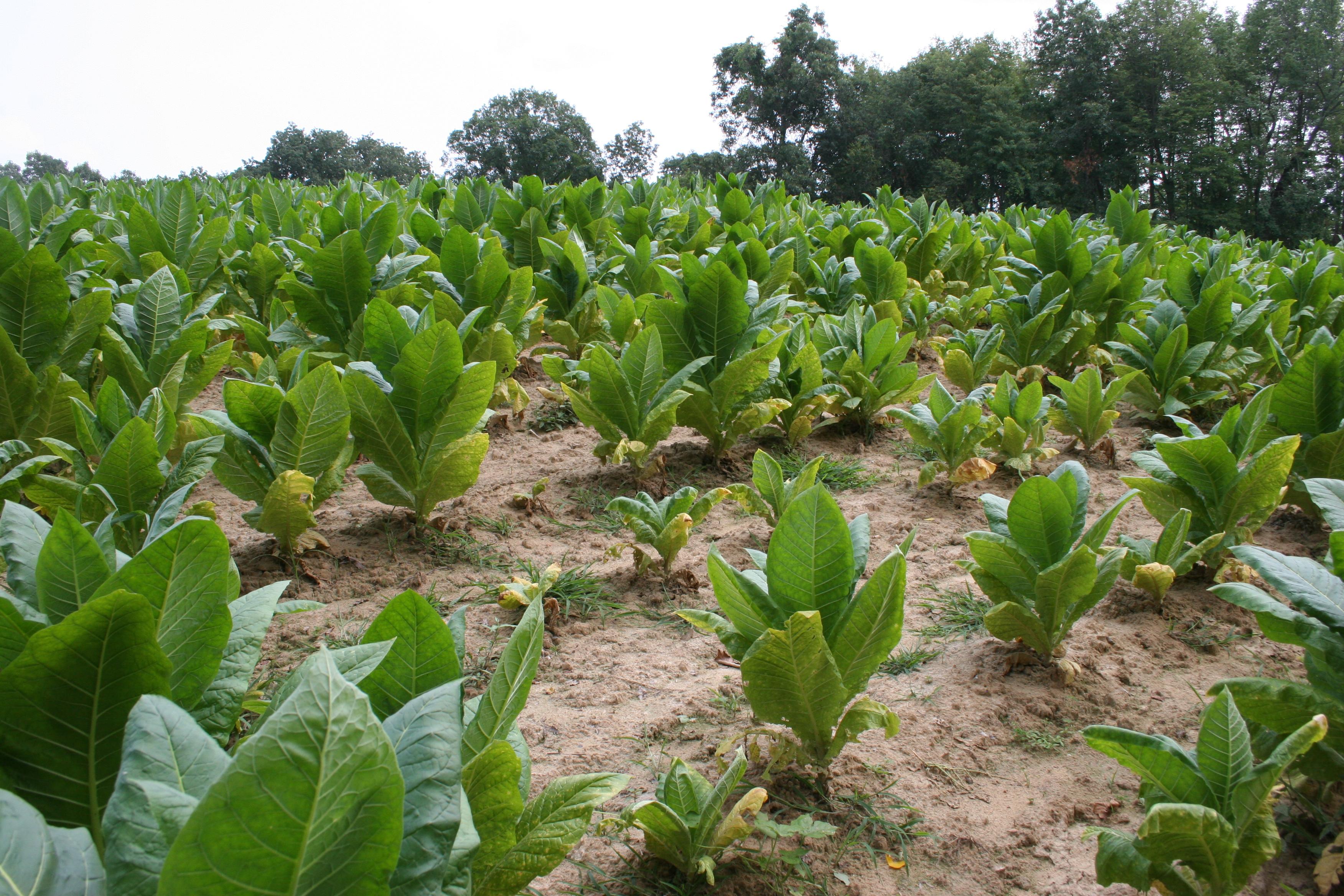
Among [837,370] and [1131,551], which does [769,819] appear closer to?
[1131,551]

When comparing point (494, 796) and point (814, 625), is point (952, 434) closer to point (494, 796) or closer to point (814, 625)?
point (814, 625)

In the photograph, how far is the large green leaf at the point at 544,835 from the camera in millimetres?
1179

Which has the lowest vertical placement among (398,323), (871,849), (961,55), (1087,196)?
(871,849)

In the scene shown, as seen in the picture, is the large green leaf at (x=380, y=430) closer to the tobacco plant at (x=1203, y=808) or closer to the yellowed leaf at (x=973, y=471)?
the yellowed leaf at (x=973, y=471)

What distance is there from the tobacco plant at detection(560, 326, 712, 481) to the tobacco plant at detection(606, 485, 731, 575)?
55cm

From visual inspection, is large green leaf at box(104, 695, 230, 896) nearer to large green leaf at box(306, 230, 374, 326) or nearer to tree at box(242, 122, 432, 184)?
large green leaf at box(306, 230, 374, 326)

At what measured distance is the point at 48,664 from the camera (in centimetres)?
94

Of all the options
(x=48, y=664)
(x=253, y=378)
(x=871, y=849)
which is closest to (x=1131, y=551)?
(x=871, y=849)

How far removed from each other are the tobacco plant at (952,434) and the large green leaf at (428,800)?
2.64m

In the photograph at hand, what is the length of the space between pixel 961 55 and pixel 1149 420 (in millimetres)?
64261

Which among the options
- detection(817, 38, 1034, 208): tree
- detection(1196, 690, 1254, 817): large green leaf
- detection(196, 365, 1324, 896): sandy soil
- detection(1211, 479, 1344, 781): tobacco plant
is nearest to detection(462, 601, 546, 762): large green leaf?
detection(196, 365, 1324, 896): sandy soil

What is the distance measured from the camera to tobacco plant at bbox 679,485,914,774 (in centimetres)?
165

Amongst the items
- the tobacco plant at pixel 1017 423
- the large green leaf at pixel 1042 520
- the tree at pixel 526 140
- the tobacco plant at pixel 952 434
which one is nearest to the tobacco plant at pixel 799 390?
the tobacco plant at pixel 952 434

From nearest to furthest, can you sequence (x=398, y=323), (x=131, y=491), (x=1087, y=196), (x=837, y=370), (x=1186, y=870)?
(x=1186, y=870) → (x=131, y=491) → (x=398, y=323) → (x=837, y=370) → (x=1087, y=196)
